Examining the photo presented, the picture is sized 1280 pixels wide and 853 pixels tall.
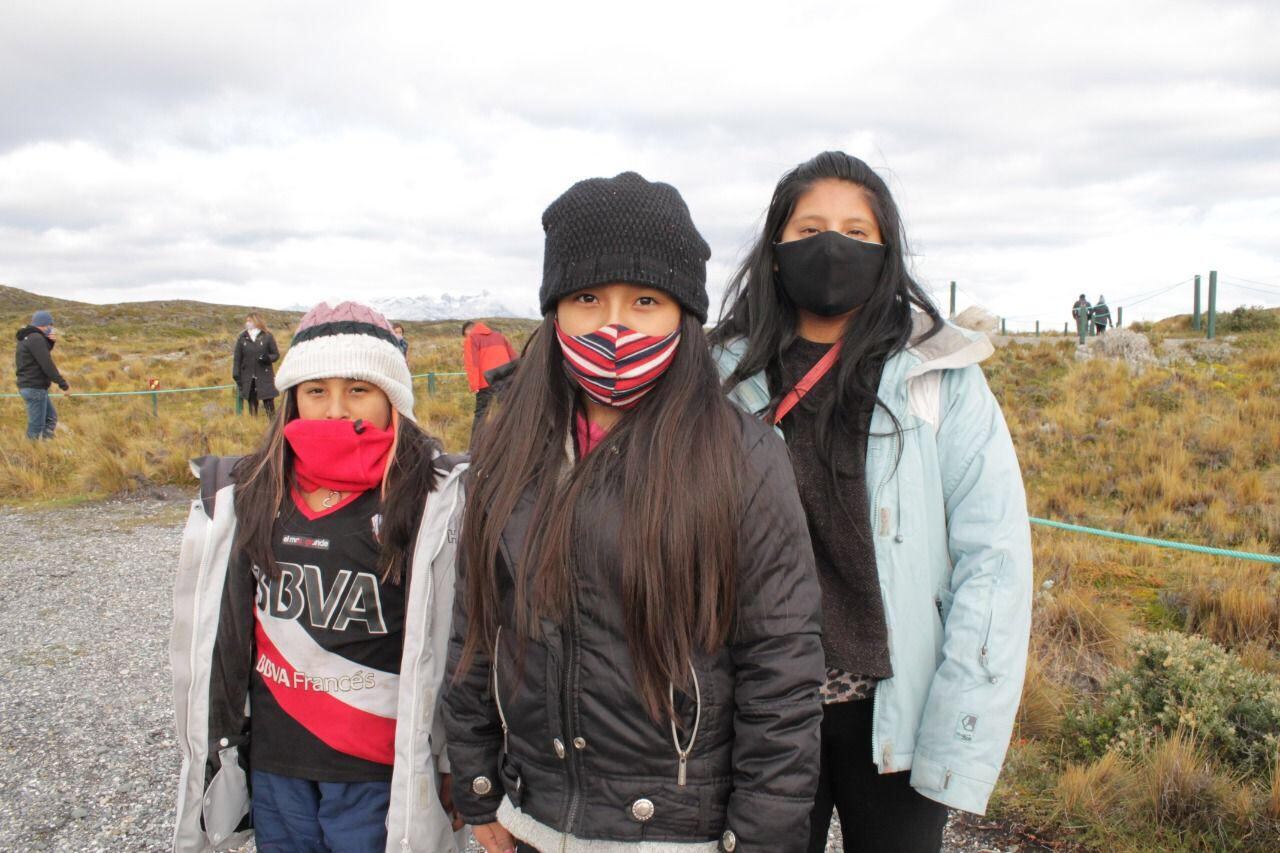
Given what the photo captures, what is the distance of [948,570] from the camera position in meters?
1.78

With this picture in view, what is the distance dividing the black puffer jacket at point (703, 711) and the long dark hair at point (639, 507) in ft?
0.11

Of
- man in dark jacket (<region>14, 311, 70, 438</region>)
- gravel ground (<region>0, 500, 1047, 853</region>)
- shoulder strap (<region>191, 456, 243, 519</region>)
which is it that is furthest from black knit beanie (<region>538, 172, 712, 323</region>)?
man in dark jacket (<region>14, 311, 70, 438</region>)

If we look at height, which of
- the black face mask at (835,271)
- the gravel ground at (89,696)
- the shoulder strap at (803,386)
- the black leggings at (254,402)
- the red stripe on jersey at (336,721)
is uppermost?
the black face mask at (835,271)

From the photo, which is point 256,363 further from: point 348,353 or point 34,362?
point 348,353

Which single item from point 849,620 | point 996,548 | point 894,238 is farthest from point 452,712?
point 894,238

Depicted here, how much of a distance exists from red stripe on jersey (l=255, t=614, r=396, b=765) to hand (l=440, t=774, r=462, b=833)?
5.5 inches

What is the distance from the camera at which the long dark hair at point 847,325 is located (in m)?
1.83

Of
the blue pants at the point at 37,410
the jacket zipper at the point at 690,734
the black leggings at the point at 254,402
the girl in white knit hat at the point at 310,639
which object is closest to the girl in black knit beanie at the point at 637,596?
the jacket zipper at the point at 690,734

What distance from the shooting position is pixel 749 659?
155cm

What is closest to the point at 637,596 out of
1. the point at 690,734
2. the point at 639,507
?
the point at 639,507

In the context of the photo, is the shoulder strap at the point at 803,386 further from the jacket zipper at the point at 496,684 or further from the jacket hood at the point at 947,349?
the jacket zipper at the point at 496,684

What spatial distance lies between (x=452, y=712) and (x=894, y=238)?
1.45 metres

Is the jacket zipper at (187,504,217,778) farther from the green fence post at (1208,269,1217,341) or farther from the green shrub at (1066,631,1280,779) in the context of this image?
the green fence post at (1208,269,1217,341)

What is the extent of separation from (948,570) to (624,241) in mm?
970
